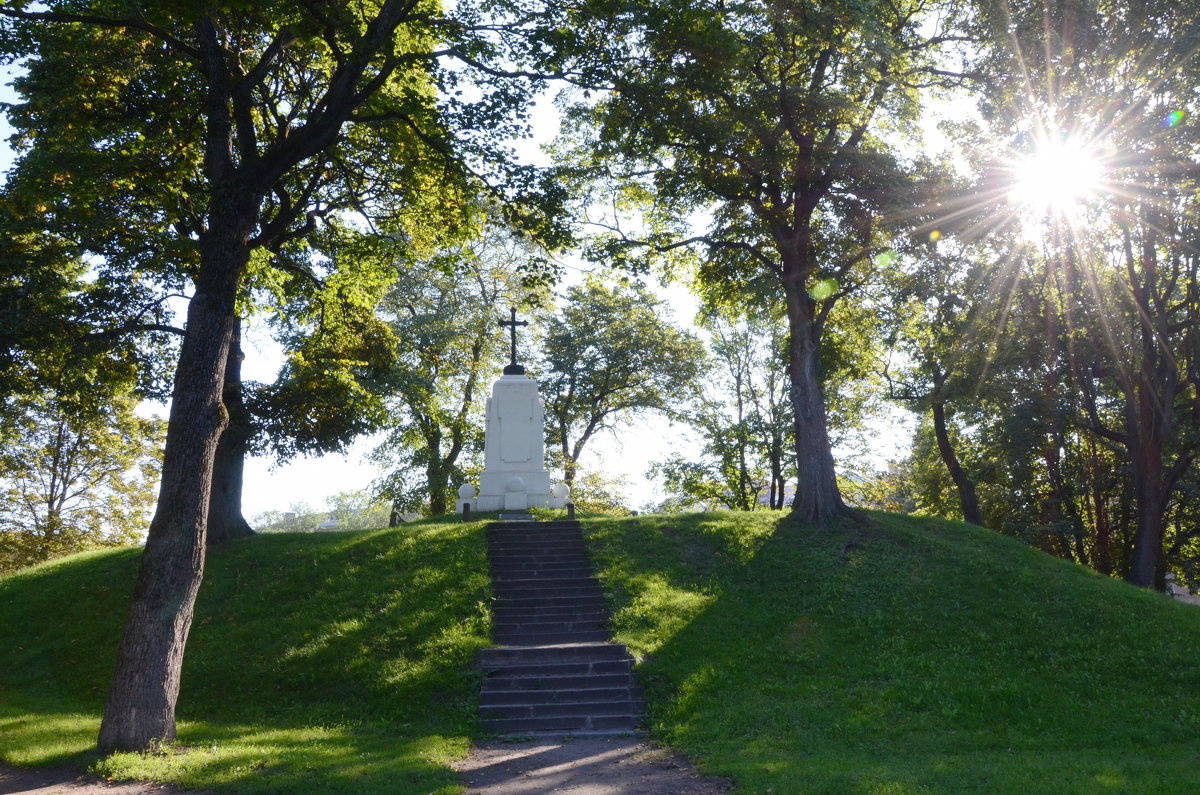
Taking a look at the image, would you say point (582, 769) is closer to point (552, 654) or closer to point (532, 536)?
point (552, 654)

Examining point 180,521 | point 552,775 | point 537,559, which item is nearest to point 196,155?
point 180,521

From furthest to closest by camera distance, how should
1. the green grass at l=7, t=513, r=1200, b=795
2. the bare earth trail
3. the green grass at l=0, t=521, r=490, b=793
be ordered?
1. the green grass at l=0, t=521, r=490, b=793
2. the green grass at l=7, t=513, r=1200, b=795
3. the bare earth trail

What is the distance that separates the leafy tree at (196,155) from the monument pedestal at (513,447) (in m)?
8.99

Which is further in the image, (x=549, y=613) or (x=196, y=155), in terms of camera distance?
(x=549, y=613)

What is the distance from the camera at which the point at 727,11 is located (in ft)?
56.9

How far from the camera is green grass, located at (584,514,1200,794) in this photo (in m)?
9.55

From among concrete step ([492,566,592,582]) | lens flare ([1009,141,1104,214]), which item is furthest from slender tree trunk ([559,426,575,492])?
lens flare ([1009,141,1104,214])

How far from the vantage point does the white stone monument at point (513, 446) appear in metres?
25.0

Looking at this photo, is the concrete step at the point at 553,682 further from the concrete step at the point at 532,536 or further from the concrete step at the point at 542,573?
the concrete step at the point at 532,536

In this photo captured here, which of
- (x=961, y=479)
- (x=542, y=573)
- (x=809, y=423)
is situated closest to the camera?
(x=542, y=573)

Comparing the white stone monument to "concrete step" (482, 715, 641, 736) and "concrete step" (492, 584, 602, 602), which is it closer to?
"concrete step" (492, 584, 602, 602)

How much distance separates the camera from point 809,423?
66.2 feet

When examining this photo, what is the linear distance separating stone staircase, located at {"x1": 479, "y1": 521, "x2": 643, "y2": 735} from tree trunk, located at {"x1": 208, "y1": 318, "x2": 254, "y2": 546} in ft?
22.3

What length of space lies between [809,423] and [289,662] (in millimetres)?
12261
